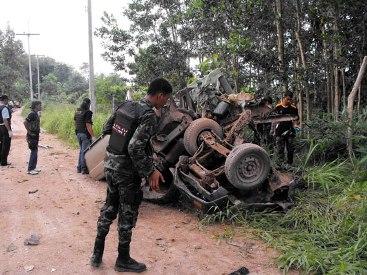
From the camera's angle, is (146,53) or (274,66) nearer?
(274,66)

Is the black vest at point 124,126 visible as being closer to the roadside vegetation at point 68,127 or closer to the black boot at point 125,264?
the black boot at point 125,264

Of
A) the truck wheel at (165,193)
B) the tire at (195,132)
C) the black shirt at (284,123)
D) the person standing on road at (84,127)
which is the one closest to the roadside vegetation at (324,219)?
the black shirt at (284,123)

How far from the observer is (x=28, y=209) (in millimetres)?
6055

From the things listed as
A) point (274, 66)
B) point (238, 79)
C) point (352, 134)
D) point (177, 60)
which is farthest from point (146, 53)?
point (352, 134)

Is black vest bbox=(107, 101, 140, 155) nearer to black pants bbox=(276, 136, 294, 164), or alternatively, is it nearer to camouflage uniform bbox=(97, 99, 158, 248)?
camouflage uniform bbox=(97, 99, 158, 248)

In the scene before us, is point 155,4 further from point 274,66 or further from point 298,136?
point 298,136

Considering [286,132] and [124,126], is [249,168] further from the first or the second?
[286,132]

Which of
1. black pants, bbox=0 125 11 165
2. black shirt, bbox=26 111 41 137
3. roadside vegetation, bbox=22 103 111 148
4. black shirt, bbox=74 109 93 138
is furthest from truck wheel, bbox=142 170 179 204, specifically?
roadside vegetation, bbox=22 103 111 148

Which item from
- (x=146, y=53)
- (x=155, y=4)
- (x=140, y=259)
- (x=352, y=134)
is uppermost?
(x=155, y=4)

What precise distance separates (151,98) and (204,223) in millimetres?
2255

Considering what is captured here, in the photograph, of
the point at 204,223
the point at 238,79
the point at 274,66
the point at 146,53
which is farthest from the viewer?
the point at 146,53

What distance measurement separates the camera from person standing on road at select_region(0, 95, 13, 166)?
346 inches

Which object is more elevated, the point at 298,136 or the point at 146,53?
the point at 146,53

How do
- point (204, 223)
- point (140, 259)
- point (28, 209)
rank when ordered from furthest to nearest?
point (28, 209) < point (204, 223) < point (140, 259)
